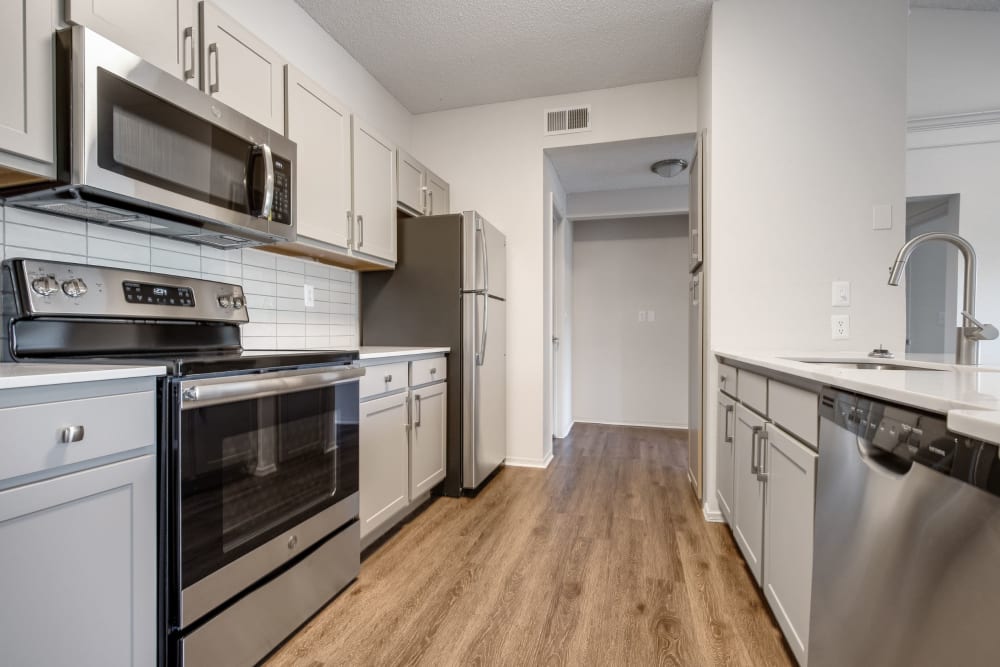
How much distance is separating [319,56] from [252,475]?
2360mm

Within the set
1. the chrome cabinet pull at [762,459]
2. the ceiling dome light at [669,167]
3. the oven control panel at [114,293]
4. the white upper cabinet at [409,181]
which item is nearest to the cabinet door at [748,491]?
the chrome cabinet pull at [762,459]

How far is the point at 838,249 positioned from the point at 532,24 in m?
2.01

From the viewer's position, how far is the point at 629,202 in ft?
15.9

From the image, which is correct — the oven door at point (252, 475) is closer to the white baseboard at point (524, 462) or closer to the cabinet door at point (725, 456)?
the cabinet door at point (725, 456)

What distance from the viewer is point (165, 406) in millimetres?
1169

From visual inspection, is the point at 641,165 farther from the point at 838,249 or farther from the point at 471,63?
the point at 838,249

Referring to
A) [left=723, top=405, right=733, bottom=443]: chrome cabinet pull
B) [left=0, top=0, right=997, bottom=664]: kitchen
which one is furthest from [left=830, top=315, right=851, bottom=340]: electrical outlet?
[left=723, top=405, right=733, bottom=443]: chrome cabinet pull

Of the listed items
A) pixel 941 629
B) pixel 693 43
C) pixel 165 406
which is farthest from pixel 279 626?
pixel 693 43

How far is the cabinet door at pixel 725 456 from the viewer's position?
7.17 feet

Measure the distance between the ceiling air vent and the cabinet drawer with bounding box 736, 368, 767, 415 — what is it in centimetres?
222

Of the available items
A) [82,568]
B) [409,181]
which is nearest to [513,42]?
Answer: [409,181]

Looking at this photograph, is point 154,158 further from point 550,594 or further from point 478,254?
point 550,594

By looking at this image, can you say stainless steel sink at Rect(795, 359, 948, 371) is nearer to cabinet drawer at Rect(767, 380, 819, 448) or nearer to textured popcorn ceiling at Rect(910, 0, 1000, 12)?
cabinet drawer at Rect(767, 380, 819, 448)

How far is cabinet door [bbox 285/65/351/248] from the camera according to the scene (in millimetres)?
2055
